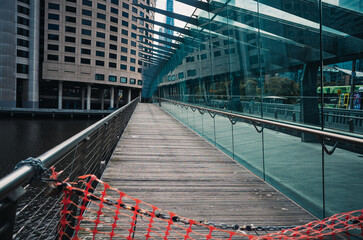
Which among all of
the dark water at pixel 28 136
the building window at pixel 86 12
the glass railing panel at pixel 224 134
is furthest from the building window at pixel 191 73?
the building window at pixel 86 12

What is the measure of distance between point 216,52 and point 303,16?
5.53m

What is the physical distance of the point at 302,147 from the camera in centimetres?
355

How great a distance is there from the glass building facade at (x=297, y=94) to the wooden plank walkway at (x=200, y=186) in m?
0.32

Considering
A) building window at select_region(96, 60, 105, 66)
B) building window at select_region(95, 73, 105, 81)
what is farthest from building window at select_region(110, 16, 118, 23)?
building window at select_region(95, 73, 105, 81)

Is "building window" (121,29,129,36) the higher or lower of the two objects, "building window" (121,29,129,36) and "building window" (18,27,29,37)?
the higher

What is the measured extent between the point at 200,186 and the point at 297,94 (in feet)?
9.74

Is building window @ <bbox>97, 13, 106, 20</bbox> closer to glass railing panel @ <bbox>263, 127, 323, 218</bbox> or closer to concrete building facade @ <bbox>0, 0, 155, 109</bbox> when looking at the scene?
concrete building facade @ <bbox>0, 0, 155, 109</bbox>

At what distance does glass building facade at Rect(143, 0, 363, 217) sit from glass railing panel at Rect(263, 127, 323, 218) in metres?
0.01

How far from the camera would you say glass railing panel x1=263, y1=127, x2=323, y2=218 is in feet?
10.7

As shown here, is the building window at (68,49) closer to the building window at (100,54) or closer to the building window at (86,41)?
the building window at (86,41)

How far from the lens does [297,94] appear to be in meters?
5.56

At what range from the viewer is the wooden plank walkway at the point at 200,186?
125 inches

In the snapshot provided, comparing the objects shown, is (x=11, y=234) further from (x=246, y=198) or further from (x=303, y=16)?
(x=303, y=16)

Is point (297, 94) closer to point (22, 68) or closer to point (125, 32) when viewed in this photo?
point (22, 68)
